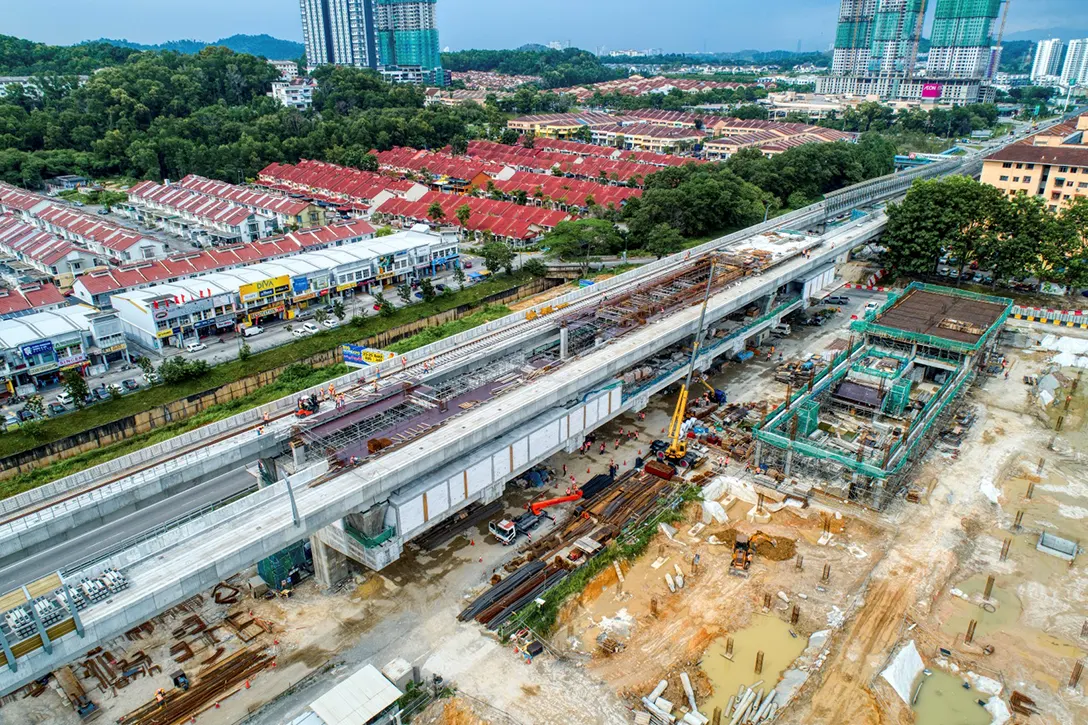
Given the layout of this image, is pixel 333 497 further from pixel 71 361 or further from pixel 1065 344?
pixel 1065 344

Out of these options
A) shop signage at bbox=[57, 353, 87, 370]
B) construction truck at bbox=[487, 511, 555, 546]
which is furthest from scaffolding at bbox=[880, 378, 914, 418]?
shop signage at bbox=[57, 353, 87, 370]

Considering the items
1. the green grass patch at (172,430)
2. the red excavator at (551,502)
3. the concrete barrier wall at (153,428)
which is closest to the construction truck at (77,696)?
the concrete barrier wall at (153,428)

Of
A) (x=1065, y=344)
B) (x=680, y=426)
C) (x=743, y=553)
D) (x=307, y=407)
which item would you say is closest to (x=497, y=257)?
(x=680, y=426)

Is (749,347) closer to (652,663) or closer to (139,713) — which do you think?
(652,663)

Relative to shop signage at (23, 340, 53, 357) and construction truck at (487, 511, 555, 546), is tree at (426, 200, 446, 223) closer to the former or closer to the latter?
shop signage at (23, 340, 53, 357)

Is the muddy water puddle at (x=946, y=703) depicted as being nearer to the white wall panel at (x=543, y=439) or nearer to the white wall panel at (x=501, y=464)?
the white wall panel at (x=543, y=439)

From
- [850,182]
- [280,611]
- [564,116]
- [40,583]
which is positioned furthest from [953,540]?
[564,116]
